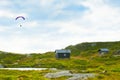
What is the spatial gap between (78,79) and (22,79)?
1106 centimetres

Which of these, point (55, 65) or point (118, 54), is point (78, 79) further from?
point (118, 54)

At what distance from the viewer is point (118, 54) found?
189 metres

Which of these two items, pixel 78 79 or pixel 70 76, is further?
pixel 70 76

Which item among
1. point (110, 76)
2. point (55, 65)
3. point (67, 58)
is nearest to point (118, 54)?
point (67, 58)

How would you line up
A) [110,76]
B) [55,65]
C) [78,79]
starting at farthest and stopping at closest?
[55,65]
[110,76]
[78,79]

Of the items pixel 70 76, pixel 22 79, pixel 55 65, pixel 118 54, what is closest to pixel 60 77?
pixel 70 76

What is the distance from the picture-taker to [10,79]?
6912 cm

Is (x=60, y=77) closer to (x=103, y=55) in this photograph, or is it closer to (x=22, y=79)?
(x=22, y=79)

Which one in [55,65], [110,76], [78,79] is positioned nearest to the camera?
[78,79]

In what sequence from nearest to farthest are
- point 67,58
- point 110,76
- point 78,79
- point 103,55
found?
1. point 78,79
2. point 110,76
3. point 67,58
4. point 103,55

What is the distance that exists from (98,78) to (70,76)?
620 cm

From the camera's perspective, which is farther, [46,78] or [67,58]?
[67,58]

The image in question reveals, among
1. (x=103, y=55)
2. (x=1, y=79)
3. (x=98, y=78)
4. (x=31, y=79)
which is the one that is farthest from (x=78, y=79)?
(x=103, y=55)

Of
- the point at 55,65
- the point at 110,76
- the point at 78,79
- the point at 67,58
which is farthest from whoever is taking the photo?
the point at 67,58
